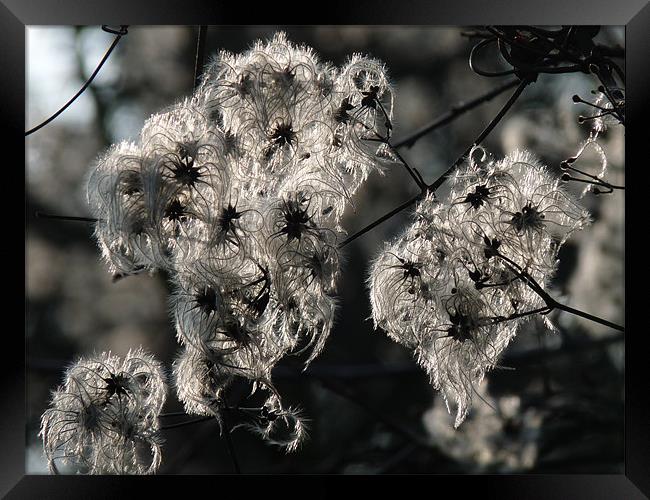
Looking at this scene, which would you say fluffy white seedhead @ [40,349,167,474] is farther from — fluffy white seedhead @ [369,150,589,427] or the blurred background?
the blurred background

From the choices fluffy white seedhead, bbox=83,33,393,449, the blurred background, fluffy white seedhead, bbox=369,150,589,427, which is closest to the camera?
fluffy white seedhead, bbox=83,33,393,449

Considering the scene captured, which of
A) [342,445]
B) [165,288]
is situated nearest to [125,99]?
[165,288]

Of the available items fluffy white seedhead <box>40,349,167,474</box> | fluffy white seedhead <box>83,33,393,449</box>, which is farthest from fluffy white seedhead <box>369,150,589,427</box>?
fluffy white seedhead <box>40,349,167,474</box>

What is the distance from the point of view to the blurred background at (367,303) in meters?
2.97

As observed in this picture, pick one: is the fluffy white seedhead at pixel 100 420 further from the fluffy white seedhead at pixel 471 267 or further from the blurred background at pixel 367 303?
the blurred background at pixel 367 303

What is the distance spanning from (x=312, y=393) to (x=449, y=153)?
1536 mm

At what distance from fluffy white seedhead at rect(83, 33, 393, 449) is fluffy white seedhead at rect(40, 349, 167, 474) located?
0.39 ft

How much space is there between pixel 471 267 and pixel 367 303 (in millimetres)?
2883

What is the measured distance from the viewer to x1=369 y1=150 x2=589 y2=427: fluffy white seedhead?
127cm

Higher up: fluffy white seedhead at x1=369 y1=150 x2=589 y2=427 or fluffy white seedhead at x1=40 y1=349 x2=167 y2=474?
fluffy white seedhead at x1=369 y1=150 x2=589 y2=427

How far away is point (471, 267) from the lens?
127cm
